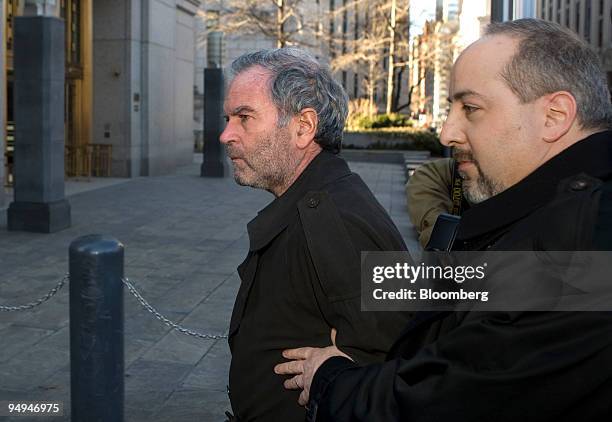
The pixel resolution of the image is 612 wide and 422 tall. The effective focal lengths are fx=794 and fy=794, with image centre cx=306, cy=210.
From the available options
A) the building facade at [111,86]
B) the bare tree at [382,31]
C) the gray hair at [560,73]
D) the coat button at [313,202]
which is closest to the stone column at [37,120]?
the building facade at [111,86]

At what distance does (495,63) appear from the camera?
60.9 inches

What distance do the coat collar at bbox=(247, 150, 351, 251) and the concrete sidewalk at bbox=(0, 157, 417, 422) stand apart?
247 centimetres

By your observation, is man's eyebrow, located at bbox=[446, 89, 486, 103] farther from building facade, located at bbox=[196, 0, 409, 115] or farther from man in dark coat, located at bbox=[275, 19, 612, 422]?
building facade, located at bbox=[196, 0, 409, 115]

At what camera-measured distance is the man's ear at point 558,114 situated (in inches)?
58.4

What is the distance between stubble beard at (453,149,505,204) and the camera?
1.57 m

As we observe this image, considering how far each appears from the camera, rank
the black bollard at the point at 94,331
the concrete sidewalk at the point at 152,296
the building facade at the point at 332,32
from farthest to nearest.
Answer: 1. the building facade at the point at 332,32
2. the concrete sidewalk at the point at 152,296
3. the black bollard at the point at 94,331

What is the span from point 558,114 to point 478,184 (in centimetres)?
22

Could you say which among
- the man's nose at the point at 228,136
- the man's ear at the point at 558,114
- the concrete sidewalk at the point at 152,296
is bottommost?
the concrete sidewalk at the point at 152,296

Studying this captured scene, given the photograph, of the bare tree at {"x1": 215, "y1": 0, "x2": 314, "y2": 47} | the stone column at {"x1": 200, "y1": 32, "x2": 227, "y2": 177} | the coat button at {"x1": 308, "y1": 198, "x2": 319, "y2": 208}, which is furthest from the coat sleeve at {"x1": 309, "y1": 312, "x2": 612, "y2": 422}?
the bare tree at {"x1": 215, "y1": 0, "x2": 314, "y2": 47}

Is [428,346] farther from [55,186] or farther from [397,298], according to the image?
[55,186]

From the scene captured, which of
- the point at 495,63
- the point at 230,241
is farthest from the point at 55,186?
the point at 495,63

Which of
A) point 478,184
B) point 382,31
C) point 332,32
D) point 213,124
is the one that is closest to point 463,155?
point 478,184

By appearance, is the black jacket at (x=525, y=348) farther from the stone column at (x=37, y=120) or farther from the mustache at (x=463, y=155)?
the stone column at (x=37, y=120)

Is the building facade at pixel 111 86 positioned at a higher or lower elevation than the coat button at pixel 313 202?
higher
